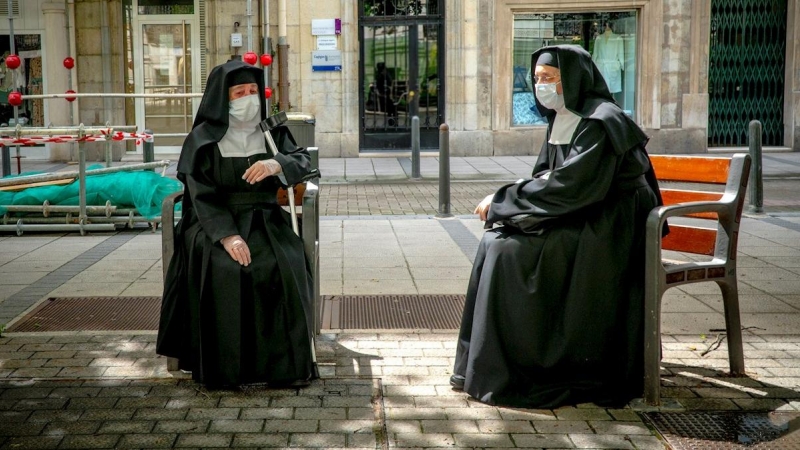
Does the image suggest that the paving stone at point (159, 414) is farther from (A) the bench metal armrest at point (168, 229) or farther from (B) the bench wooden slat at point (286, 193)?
(B) the bench wooden slat at point (286, 193)

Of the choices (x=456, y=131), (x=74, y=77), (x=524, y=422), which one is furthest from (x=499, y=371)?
(x=74, y=77)

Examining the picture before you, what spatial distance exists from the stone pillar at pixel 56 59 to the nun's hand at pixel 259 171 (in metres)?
14.8

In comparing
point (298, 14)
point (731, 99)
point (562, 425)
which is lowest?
point (562, 425)

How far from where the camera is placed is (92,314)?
20.2 ft

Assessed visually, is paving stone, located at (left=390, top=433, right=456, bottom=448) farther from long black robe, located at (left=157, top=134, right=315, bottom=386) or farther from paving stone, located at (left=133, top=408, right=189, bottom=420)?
paving stone, located at (left=133, top=408, right=189, bottom=420)

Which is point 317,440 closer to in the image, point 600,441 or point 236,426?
point 236,426

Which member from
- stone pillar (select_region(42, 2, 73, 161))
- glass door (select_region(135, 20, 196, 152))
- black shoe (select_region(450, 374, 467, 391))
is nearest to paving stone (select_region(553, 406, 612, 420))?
black shoe (select_region(450, 374, 467, 391))

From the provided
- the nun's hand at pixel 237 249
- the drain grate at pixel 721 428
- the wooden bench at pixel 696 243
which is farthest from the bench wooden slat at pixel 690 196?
the nun's hand at pixel 237 249

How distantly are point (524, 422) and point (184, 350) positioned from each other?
5.52 ft

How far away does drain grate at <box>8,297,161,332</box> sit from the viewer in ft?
19.2

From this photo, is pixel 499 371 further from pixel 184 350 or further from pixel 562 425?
pixel 184 350

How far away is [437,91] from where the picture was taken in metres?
19.5

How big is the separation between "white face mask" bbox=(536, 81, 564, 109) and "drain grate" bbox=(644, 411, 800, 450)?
149 cm

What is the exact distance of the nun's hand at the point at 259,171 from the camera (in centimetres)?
474
